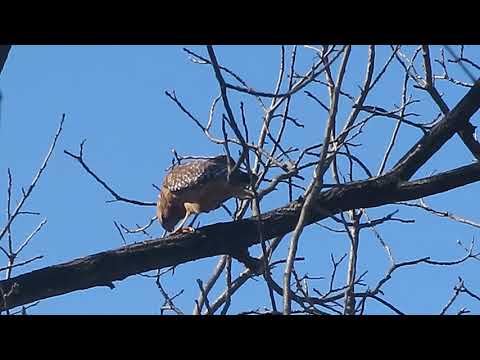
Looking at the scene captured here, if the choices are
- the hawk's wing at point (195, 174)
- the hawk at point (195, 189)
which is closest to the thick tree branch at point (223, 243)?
the hawk at point (195, 189)

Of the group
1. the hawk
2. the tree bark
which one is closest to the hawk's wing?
the hawk

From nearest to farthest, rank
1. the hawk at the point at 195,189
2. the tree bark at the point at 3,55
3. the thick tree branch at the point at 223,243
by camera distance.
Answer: the tree bark at the point at 3,55
the thick tree branch at the point at 223,243
the hawk at the point at 195,189

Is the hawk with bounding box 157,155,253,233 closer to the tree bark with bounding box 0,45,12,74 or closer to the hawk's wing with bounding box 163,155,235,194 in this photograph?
the hawk's wing with bounding box 163,155,235,194

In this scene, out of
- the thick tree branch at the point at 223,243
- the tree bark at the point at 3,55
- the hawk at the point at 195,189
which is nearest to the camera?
the tree bark at the point at 3,55

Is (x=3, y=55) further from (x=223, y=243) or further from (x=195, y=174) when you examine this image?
(x=195, y=174)

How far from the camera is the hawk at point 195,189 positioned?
16.4ft

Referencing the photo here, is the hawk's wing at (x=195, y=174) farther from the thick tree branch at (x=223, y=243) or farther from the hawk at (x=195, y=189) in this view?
the thick tree branch at (x=223, y=243)

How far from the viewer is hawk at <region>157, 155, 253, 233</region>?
5008 mm
